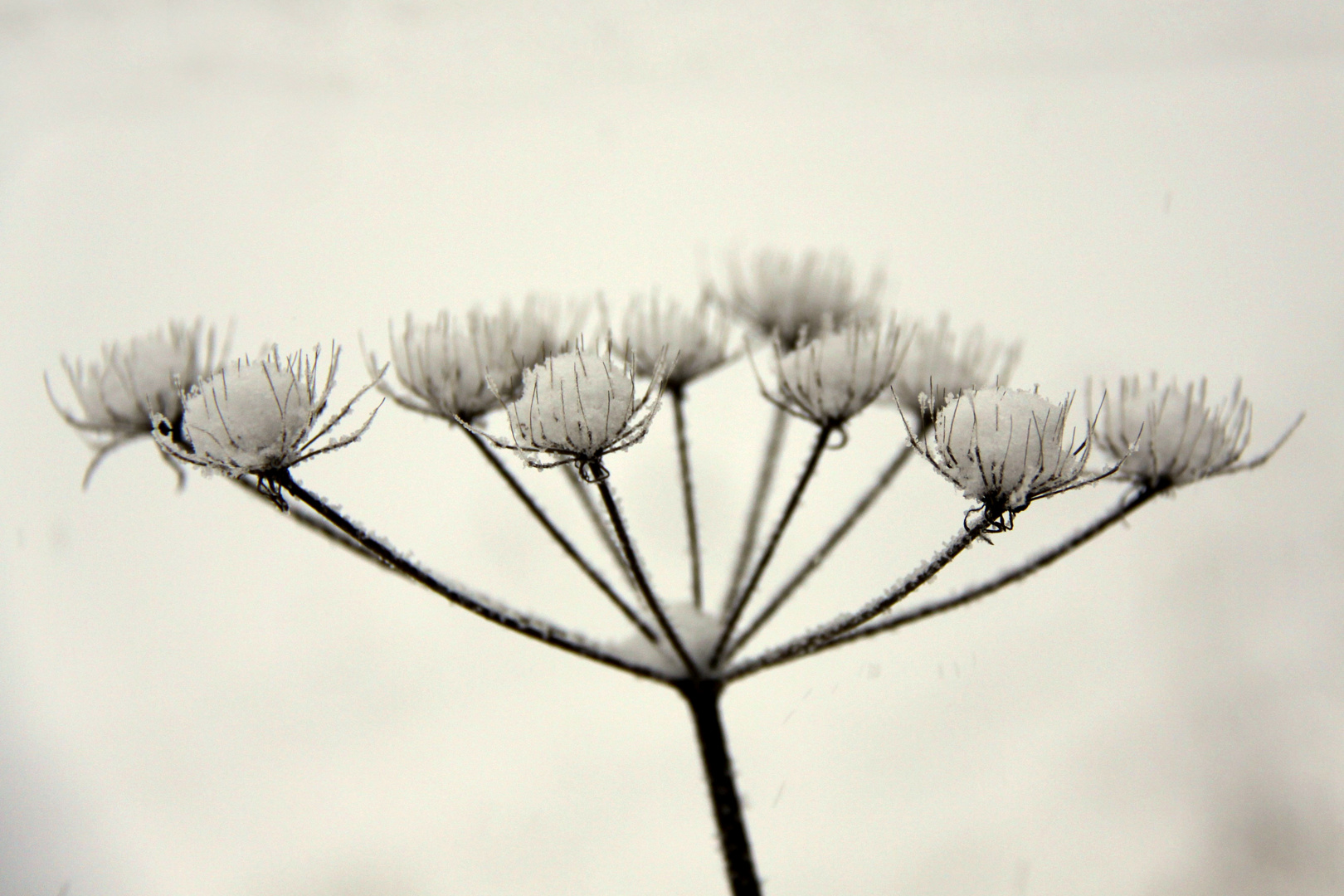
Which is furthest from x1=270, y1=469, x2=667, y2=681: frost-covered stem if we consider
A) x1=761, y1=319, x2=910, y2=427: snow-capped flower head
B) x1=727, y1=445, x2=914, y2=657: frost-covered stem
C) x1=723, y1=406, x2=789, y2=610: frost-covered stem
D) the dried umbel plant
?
x1=761, y1=319, x2=910, y2=427: snow-capped flower head

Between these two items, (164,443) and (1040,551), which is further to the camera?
(1040,551)

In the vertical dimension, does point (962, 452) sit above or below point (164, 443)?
below

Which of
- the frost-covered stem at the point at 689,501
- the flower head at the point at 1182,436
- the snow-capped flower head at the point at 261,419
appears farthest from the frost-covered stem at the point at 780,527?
the snow-capped flower head at the point at 261,419

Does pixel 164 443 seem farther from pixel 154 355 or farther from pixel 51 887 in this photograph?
pixel 51 887

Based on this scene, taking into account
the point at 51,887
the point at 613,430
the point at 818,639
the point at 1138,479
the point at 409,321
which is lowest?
the point at 51,887

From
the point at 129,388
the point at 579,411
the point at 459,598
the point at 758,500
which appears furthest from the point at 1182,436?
the point at 129,388

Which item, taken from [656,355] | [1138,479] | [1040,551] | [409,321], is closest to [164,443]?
[409,321]

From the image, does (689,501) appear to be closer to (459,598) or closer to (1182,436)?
(459,598)
